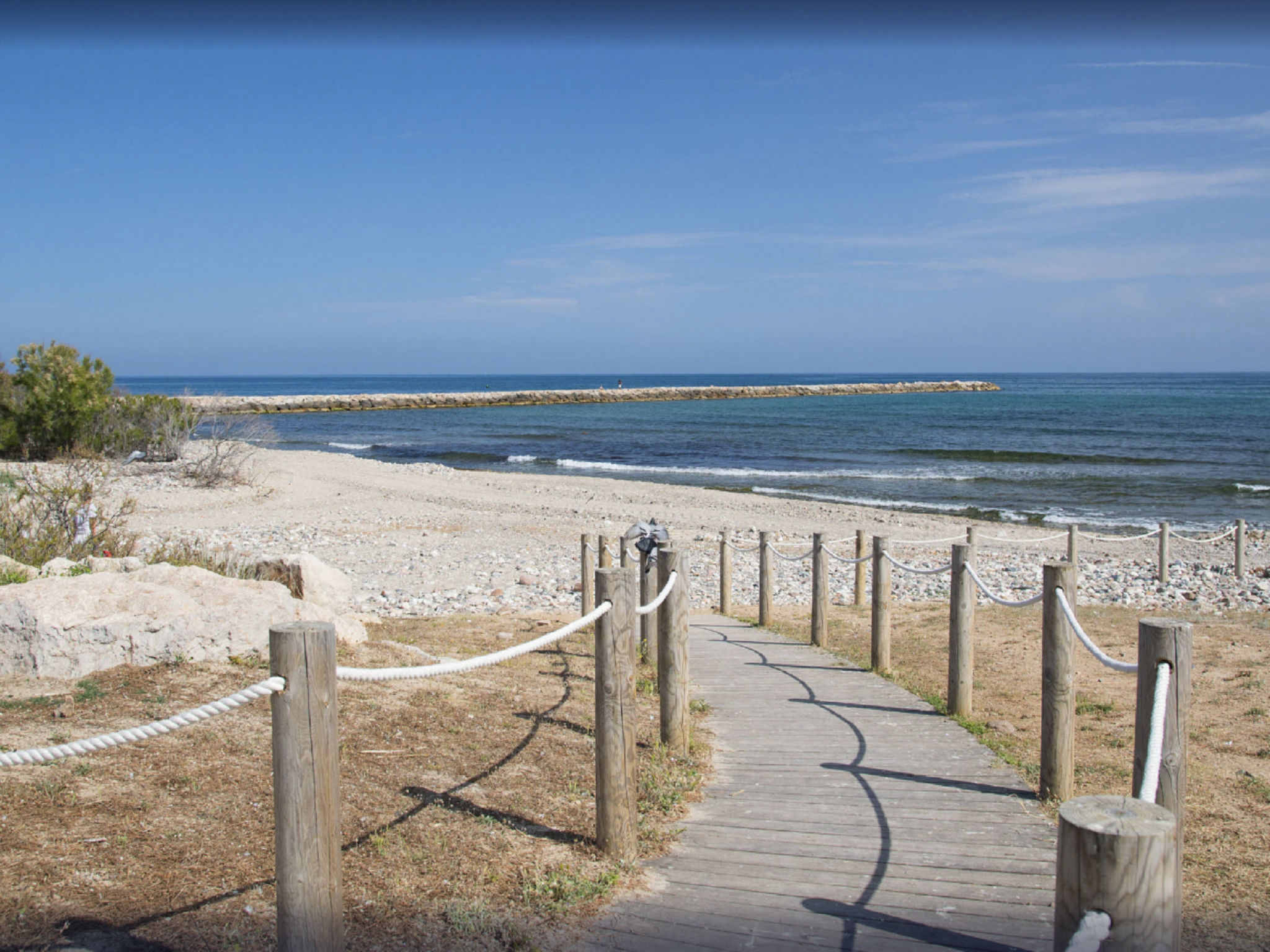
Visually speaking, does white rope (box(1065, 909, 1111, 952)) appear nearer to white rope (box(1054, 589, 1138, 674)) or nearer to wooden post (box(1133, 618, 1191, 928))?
wooden post (box(1133, 618, 1191, 928))

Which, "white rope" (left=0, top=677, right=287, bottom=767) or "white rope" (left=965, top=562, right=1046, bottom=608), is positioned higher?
"white rope" (left=0, top=677, right=287, bottom=767)

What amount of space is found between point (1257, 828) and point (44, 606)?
23.8ft

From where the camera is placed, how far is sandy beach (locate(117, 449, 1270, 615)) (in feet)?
45.9

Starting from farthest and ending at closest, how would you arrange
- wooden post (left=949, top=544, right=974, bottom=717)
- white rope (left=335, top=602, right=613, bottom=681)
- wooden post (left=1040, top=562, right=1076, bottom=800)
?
wooden post (left=949, top=544, right=974, bottom=717) → wooden post (left=1040, top=562, right=1076, bottom=800) → white rope (left=335, top=602, right=613, bottom=681)

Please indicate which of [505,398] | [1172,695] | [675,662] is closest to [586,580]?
[675,662]

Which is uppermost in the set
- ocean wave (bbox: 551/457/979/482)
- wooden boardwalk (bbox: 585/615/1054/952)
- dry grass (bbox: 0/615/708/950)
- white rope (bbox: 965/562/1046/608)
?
white rope (bbox: 965/562/1046/608)

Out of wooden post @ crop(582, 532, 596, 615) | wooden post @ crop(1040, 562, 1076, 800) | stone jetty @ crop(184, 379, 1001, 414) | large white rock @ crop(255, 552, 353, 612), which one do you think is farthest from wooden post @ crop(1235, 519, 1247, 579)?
stone jetty @ crop(184, 379, 1001, 414)

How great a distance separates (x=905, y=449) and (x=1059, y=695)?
38.8 metres

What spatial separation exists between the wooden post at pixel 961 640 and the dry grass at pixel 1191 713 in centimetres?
21

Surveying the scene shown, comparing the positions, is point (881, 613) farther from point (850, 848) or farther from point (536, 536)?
point (536, 536)

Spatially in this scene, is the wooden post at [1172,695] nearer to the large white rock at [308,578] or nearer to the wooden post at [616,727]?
the wooden post at [616,727]

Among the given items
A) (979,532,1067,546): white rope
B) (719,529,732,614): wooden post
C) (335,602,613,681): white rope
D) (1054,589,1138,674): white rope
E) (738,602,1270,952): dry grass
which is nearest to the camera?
(335,602,613,681): white rope

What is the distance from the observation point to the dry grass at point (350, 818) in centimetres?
345

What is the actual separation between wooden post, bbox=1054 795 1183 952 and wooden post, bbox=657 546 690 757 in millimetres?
3871
